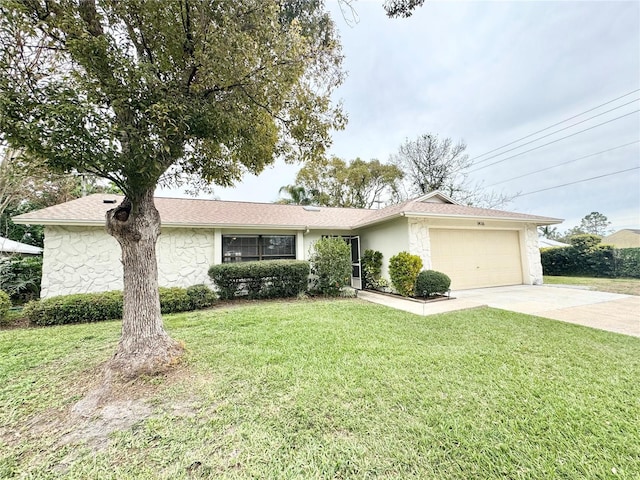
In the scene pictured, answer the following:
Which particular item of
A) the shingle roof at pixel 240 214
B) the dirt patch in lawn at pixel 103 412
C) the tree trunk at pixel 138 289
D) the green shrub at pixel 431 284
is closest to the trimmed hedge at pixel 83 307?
the shingle roof at pixel 240 214

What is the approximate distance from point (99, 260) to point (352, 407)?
9.91 meters

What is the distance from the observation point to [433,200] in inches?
500

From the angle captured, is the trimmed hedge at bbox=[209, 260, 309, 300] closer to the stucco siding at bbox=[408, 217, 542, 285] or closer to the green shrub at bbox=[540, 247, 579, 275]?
the stucco siding at bbox=[408, 217, 542, 285]

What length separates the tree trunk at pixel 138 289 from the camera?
144 inches

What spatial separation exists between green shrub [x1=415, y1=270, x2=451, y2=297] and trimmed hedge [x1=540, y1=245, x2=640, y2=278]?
1231cm

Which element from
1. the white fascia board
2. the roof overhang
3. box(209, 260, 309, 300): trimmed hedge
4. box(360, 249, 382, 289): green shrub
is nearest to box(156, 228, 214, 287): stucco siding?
the roof overhang

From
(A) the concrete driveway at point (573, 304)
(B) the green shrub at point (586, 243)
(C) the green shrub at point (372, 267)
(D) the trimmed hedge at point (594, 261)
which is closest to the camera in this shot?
(A) the concrete driveway at point (573, 304)

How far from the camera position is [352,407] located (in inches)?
109

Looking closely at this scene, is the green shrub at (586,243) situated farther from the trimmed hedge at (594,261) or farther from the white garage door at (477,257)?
the white garage door at (477,257)

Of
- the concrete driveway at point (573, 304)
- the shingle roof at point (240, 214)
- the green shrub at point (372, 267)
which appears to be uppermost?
the shingle roof at point (240, 214)

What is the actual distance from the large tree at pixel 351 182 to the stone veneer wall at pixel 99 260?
1639cm

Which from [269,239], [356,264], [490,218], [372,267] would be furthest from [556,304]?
[269,239]

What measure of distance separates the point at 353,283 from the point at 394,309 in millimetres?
4957

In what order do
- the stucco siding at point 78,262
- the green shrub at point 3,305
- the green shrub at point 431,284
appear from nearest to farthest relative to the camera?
the green shrub at point 3,305 < the stucco siding at point 78,262 < the green shrub at point 431,284
